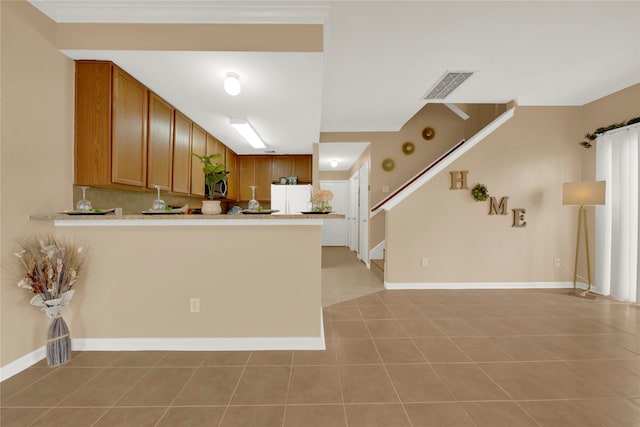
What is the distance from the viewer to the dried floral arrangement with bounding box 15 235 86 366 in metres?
1.99

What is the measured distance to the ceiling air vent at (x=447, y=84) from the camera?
3.31 m

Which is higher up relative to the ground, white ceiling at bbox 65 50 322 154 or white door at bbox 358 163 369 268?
white ceiling at bbox 65 50 322 154

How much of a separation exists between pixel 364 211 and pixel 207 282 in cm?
428

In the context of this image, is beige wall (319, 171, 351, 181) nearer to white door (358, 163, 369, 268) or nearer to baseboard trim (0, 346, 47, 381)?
white door (358, 163, 369, 268)

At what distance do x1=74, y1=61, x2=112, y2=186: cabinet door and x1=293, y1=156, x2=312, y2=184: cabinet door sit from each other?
3.63 m

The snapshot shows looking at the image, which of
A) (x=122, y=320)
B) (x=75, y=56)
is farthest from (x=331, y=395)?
(x=75, y=56)

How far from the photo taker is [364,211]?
20.1ft

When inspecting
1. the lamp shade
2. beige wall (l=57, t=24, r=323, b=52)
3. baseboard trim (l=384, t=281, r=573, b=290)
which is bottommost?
baseboard trim (l=384, t=281, r=573, b=290)

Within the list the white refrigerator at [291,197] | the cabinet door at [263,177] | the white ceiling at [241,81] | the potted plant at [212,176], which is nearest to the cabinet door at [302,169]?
the white refrigerator at [291,197]

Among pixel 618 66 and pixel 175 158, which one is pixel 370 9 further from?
pixel 618 66

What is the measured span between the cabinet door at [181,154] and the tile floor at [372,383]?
196 cm

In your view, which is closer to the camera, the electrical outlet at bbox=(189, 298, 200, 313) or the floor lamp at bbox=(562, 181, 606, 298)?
the electrical outlet at bbox=(189, 298, 200, 313)

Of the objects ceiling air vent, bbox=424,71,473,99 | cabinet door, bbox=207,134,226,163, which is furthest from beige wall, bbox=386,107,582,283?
cabinet door, bbox=207,134,226,163


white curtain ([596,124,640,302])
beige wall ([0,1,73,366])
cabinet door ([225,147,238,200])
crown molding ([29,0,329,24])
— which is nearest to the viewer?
beige wall ([0,1,73,366])
